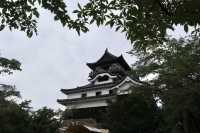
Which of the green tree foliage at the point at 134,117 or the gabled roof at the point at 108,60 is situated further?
the gabled roof at the point at 108,60

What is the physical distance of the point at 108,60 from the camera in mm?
46188

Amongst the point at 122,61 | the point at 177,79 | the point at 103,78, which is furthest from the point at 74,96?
the point at 177,79

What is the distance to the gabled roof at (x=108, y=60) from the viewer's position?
46.2 m

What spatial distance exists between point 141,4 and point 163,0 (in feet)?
1.00

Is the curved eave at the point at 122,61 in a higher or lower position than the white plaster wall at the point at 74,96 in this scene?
higher

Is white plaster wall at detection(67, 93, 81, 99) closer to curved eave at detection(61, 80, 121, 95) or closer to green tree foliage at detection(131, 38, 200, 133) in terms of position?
curved eave at detection(61, 80, 121, 95)

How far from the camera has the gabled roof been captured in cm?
4616

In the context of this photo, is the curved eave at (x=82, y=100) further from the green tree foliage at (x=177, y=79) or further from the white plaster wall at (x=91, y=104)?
the green tree foliage at (x=177, y=79)

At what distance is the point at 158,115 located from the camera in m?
27.8

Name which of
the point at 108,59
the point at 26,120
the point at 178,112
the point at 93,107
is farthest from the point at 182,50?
the point at 108,59

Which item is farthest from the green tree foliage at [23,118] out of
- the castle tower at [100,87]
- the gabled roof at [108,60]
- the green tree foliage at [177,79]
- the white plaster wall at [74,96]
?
the gabled roof at [108,60]

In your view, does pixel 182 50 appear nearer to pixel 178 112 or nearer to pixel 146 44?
pixel 178 112

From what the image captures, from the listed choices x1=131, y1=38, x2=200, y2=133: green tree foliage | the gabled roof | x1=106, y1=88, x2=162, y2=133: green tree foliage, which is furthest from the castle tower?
x1=131, y1=38, x2=200, y2=133: green tree foliage

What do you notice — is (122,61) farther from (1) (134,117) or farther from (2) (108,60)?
(1) (134,117)
